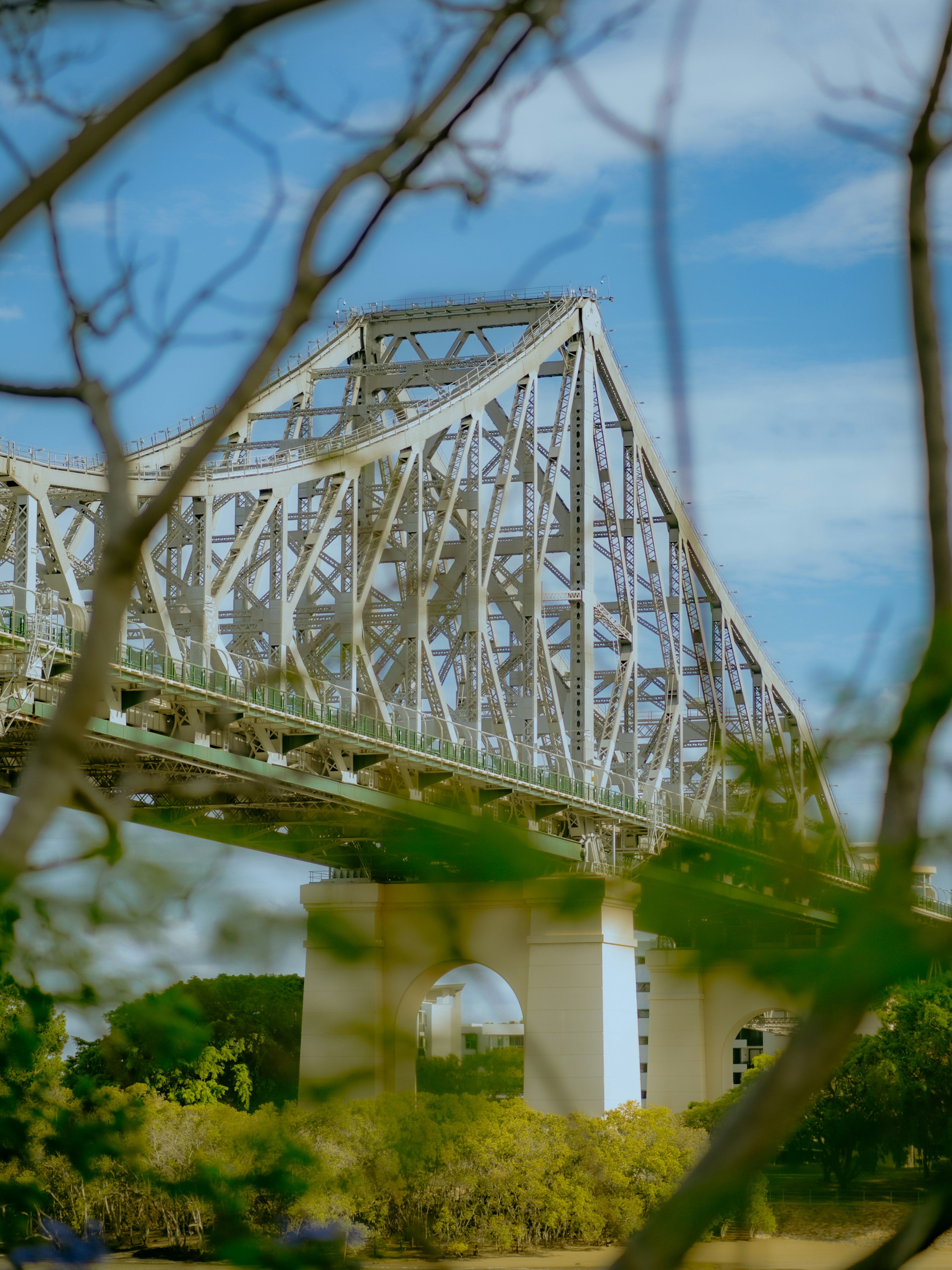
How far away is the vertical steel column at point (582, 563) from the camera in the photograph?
1553 inches

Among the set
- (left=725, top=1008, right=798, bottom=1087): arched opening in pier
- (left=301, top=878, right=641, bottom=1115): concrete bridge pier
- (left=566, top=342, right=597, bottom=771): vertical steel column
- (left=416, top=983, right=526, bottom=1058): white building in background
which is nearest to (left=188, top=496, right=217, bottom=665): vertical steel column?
(left=566, top=342, right=597, bottom=771): vertical steel column

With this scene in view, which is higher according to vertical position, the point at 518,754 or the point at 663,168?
the point at 518,754

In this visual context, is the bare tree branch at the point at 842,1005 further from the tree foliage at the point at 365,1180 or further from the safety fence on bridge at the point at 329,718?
the safety fence on bridge at the point at 329,718

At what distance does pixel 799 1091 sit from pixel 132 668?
23.0m

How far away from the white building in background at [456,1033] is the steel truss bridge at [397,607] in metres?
5.84

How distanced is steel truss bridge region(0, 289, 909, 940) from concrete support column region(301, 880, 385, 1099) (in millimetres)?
7952

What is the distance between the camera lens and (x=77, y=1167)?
464 cm

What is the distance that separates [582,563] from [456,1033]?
37116 mm

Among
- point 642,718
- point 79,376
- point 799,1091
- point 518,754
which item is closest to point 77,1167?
point 79,376

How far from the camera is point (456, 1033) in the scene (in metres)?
3.71

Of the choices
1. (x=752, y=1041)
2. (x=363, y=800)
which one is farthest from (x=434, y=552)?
(x=752, y=1041)

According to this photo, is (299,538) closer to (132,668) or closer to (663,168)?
(132,668)

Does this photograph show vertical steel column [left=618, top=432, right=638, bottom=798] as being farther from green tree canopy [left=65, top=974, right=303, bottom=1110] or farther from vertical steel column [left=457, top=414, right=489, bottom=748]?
green tree canopy [left=65, top=974, right=303, bottom=1110]

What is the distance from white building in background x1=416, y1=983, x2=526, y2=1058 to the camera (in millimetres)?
2518
